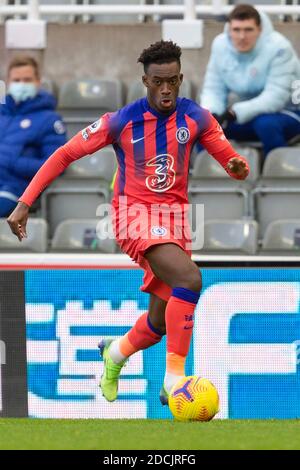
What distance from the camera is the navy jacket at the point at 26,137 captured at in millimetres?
10211

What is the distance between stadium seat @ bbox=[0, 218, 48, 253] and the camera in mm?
9648

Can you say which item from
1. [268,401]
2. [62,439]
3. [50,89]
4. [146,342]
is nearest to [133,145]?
[146,342]

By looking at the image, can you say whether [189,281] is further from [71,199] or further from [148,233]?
[71,199]

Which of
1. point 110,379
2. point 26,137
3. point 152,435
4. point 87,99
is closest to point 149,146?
point 110,379

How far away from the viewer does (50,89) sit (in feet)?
37.2

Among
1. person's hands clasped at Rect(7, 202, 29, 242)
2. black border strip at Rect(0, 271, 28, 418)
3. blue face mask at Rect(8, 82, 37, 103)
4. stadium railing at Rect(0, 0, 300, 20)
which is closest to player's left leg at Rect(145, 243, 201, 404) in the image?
person's hands clasped at Rect(7, 202, 29, 242)

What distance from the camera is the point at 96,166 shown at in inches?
423

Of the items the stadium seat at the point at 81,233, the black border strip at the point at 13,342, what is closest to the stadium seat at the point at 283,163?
the stadium seat at the point at 81,233

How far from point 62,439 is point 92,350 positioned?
2.79m

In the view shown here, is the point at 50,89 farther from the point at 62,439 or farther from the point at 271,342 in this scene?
the point at 62,439

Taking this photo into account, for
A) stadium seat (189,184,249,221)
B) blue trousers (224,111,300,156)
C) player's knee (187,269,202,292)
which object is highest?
blue trousers (224,111,300,156)

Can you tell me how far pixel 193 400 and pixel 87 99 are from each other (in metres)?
4.88

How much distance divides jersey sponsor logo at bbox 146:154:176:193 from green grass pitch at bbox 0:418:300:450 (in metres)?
1.28

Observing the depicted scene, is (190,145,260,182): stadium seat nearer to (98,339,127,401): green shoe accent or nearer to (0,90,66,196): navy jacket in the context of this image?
(0,90,66,196): navy jacket
